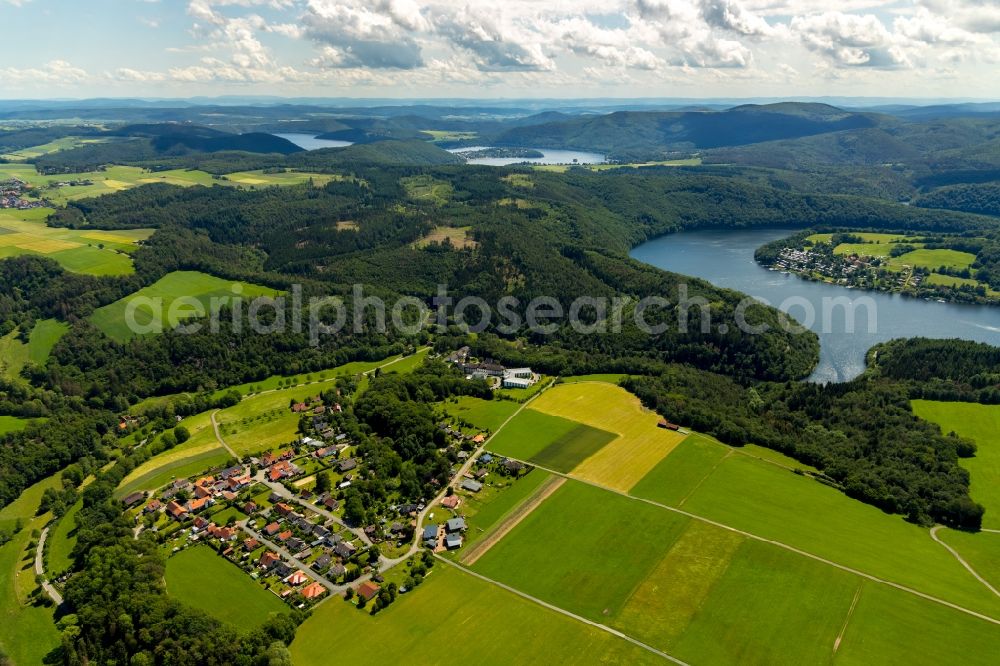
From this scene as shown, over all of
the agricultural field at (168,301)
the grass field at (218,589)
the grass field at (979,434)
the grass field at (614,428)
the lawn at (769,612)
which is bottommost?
the grass field at (979,434)

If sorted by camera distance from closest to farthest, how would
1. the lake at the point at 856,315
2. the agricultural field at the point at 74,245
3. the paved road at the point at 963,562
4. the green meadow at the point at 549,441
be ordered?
the paved road at the point at 963,562, the green meadow at the point at 549,441, the lake at the point at 856,315, the agricultural field at the point at 74,245

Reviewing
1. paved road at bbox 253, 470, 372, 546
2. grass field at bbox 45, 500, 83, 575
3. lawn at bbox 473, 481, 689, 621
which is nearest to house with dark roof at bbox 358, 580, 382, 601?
paved road at bbox 253, 470, 372, 546

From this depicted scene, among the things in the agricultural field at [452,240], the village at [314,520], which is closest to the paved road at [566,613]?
the village at [314,520]

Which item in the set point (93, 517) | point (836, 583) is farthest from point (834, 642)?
point (93, 517)

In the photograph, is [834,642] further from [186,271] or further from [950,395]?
[186,271]

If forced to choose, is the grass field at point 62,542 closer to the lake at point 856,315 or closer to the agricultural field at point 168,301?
the agricultural field at point 168,301

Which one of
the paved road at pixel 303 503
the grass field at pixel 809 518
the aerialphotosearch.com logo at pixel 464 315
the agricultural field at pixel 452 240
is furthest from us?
the agricultural field at pixel 452 240

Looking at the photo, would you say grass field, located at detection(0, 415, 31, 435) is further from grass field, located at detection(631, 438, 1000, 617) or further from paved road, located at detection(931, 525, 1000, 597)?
paved road, located at detection(931, 525, 1000, 597)
